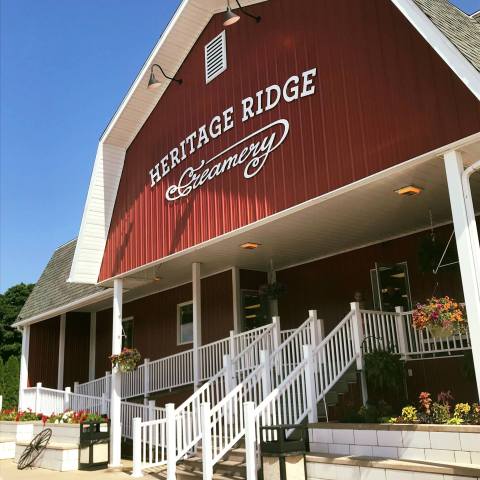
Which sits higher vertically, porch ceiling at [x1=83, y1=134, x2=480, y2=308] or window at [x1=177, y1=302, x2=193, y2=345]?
porch ceiling at [x1=83, y1=134, x2=480, y2=308]

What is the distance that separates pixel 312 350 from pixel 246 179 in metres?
3.27

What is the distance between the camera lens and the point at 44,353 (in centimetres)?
2136

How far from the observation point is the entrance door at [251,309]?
15641mm

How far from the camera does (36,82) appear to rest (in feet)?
71.3

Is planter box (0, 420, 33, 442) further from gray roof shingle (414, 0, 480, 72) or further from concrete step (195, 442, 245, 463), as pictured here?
gray roof shingle (414, 0, 480, 72)

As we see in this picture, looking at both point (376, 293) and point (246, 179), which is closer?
point (246, 179)

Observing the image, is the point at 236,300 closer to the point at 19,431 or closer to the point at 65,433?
the point at 65,433

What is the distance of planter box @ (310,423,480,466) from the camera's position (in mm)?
6750

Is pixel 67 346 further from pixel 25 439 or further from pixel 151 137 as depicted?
pixel 151 137

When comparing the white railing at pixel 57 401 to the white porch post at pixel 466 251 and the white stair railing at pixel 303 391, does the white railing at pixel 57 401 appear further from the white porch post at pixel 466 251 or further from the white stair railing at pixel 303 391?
the white porch post at pixel 466 251

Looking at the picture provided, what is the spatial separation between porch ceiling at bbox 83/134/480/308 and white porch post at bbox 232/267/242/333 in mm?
316

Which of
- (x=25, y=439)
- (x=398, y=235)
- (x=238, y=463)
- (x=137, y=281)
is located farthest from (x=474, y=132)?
(x=25, y=439)

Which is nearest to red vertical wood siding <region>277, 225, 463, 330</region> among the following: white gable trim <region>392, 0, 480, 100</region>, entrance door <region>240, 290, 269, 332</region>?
entrance door <region>240, 290, 269, 332</region>

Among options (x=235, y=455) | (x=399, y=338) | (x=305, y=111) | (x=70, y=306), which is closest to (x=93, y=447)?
(x=235, y=455)
